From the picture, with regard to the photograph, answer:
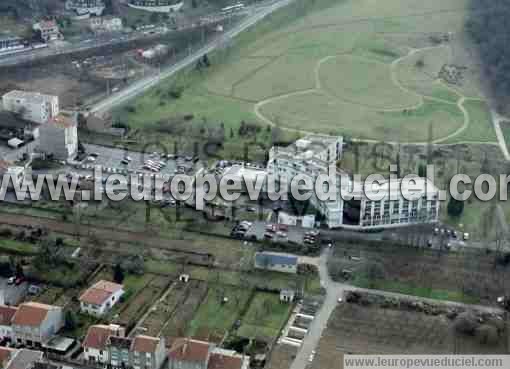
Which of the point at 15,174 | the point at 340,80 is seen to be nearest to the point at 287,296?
the point at 15,174

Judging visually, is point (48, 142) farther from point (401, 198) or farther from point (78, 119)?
point (401, 198)

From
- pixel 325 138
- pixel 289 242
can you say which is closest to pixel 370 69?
pixel 325 138

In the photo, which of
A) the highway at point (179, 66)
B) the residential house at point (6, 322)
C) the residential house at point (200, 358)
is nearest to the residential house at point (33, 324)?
the residential house at point (6, 322)

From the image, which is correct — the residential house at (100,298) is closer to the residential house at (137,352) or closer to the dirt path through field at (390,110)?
the residential house at (137,352)

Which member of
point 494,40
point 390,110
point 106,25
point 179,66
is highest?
point 494,40

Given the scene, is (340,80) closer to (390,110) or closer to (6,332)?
(390,110)

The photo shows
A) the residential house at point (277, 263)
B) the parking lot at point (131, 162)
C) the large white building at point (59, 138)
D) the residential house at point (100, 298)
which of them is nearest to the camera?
the residential house at point (100, 298)
